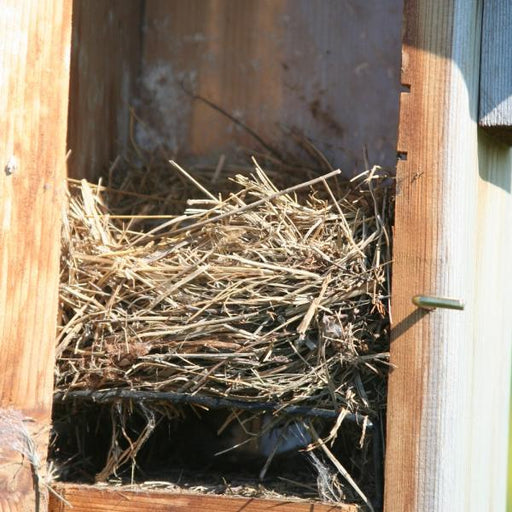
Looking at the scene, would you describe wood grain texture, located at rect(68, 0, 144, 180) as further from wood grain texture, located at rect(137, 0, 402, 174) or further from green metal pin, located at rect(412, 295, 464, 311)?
green metal pin, located at rect(412, 295, 464, 311)

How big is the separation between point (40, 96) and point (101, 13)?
0.69 meters

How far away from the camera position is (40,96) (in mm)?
1680

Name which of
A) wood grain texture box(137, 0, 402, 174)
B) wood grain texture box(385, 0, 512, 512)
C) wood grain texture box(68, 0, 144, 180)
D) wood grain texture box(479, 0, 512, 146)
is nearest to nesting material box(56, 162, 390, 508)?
wood grain texture box(385, 0, 512, 512)

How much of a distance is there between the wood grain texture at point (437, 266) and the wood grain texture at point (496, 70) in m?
0.02

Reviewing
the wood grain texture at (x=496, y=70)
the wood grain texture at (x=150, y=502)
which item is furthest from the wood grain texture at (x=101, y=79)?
the wood grain texture at (x=496, y=70)

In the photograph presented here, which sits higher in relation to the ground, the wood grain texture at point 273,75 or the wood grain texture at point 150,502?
the wood grain texture at point 273,75

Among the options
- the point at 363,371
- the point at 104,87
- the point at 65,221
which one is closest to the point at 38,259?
the point at 65,221

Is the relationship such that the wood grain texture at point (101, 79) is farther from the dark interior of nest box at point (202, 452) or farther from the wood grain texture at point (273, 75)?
the dark interior of nest box at point (202, 452)

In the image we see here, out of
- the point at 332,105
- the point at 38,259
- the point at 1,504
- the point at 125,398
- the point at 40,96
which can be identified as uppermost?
the point at 332,105

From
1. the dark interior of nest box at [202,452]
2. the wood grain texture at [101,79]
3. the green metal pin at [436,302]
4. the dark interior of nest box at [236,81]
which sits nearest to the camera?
the green metal pin at [436,302]

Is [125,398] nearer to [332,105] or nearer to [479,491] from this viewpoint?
[479,491]

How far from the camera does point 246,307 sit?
1.75m

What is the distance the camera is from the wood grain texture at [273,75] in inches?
93.2

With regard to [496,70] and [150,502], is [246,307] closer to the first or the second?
[150,502]
